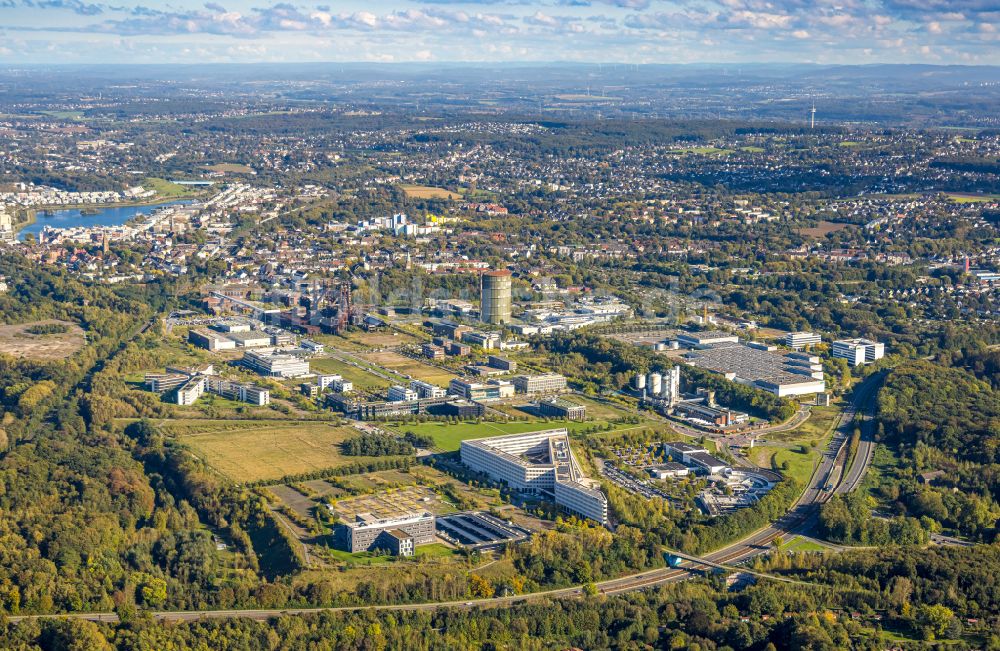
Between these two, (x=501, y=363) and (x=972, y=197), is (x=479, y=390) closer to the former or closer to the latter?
(x=501, y=363)

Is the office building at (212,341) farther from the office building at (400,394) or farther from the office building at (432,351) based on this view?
the office building at (400,394)

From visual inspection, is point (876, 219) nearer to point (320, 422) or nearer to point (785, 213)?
point (785, 213)

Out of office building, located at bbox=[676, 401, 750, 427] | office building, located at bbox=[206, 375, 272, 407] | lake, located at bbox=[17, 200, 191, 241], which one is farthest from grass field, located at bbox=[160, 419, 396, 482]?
lake, located at bbox=[17, 200, 191, 241]

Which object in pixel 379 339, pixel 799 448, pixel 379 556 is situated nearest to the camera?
pixel 379 556

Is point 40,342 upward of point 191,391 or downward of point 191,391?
downward

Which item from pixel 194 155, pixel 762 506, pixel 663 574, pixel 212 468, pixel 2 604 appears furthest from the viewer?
pixel 194 155

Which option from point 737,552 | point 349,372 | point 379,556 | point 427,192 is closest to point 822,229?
point 427,192

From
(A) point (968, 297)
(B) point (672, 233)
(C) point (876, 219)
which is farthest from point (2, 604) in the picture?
(C) point (876, 219)
